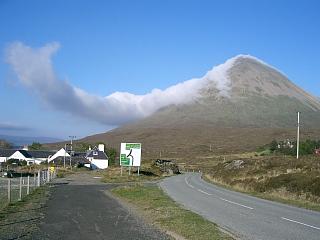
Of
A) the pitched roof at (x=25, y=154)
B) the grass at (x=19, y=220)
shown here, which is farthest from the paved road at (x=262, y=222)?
the pitched roof at (x=25, y=154)

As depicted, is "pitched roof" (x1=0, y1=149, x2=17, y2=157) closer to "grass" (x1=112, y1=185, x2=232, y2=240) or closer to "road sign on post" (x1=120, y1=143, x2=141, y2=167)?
"road sign on post" (x1=120, y1=143, x2=141, y2=167)

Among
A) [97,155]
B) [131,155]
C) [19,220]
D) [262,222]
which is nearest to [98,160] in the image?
[97,155]

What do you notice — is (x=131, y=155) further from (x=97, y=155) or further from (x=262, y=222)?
(x=262, y=222)

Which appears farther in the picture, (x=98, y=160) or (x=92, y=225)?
(x=98, y=160)

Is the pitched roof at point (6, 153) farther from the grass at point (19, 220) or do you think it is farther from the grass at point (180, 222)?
the grass at point (180, 222)

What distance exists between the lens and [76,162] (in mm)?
118500

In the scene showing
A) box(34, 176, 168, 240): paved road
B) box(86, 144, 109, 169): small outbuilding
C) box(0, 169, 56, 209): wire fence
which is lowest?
box(86, 144, 109, 169): small outbuilding

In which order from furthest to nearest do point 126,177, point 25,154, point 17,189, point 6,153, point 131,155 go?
point 6,153 < point 25,154 < point 131,155 < point 126,177 < point 17,189

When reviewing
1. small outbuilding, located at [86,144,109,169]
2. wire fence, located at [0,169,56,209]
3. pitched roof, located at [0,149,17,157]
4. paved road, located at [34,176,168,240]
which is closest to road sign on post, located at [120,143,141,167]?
wire fence, located at [0,169,56,209]

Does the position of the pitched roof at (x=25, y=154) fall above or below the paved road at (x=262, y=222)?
below

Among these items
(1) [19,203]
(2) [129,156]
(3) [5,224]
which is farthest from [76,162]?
(3) [5,224]

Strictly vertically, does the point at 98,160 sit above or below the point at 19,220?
below

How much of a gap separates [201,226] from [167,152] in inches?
6573

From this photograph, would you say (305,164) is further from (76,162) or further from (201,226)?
(76,162)
